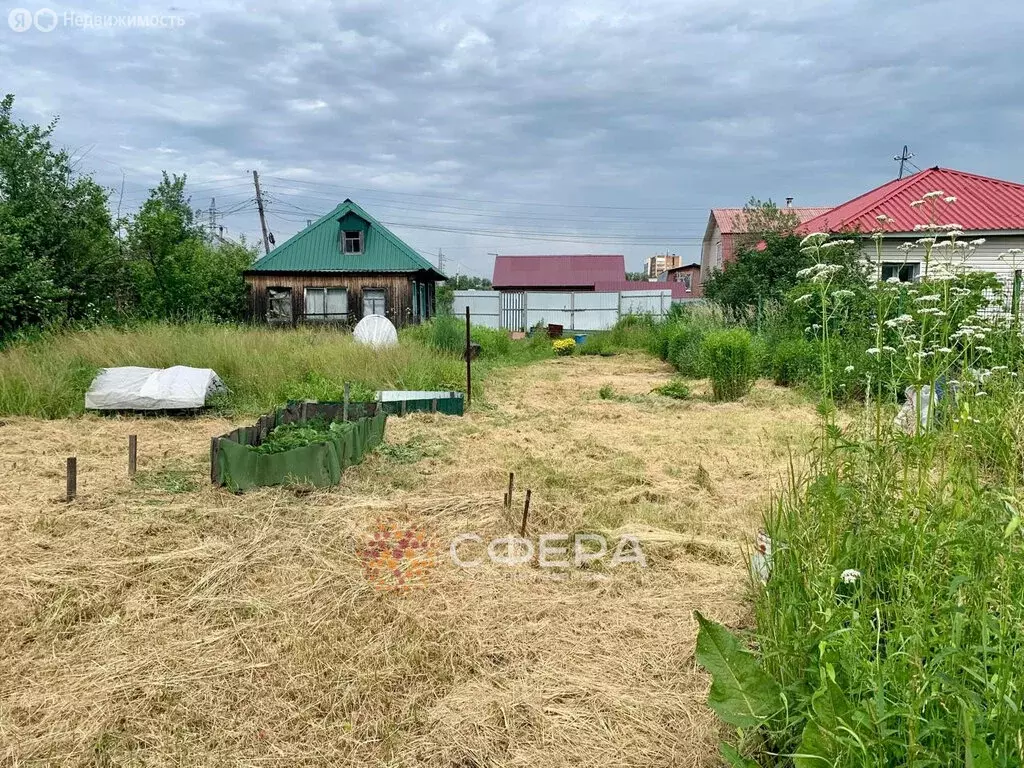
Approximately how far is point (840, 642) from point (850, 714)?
0.20 m

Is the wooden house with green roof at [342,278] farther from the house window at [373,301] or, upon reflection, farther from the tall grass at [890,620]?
the tall grass at [890,620]

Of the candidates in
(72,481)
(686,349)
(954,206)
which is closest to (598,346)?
(686,349)

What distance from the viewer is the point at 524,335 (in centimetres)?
2139

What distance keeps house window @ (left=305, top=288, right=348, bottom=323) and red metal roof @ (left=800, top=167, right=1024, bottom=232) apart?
12011 millimetres

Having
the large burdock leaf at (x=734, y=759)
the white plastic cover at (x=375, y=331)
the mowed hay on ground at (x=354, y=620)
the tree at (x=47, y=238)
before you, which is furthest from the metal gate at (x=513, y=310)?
the large burdock leaf at (x=734, y=759)

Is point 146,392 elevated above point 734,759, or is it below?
above

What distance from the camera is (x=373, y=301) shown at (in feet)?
62.9

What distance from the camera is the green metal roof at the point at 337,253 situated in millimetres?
19094

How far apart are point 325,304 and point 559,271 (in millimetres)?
18068

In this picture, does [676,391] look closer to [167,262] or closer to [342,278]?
[167,262]

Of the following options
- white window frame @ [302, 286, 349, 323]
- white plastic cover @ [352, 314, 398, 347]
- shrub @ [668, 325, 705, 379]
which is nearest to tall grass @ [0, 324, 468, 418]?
white plastic cover @ [352, 314, 398, 347]

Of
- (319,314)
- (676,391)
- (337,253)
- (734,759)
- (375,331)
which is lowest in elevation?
(734,759)

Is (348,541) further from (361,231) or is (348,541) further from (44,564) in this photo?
(361,231)

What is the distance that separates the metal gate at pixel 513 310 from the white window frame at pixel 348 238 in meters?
5.48
